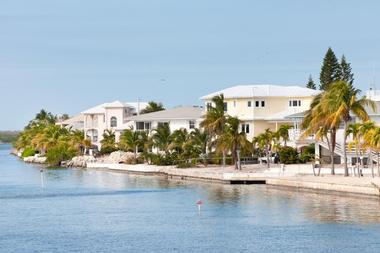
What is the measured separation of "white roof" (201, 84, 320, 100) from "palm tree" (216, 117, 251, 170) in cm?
1393

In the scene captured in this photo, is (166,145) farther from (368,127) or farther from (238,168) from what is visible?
(368,127)

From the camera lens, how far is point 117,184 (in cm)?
7231

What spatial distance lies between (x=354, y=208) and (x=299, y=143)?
2713 centimetres

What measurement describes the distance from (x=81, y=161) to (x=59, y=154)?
753 cm

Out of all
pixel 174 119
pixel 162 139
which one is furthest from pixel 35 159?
pixel 162 139

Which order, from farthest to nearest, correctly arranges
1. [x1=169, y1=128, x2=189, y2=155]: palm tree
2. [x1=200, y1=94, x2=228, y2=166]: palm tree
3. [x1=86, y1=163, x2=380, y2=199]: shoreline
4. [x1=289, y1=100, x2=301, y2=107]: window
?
[x1=289, y1=100, x2=301, y2=107]: window
[x1=169, y1=128, x2=189, y2=155]: palm tree
[x1=200, y1=94, x2=228, y2=166]: palm tree
[x1=86, y1=163, x2=380, y2=199]: shoreline

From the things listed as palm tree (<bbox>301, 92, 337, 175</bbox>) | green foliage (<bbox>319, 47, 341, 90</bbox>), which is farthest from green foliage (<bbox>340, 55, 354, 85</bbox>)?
palm tree (<bbox>301, 92, 337, 175</bbox>)

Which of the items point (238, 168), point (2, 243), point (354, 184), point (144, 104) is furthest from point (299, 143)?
point (144, 104)

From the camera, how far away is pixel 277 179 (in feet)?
206

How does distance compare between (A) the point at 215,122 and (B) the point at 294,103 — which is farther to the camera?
(B) the point at 294,103

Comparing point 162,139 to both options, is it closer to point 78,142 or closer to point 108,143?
point 108,143

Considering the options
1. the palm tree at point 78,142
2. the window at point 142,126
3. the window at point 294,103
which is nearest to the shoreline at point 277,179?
the window at point 142,126

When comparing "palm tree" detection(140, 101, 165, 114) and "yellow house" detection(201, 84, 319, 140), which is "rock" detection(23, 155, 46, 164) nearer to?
"palm tree" detection(140, 101, 165, 114)

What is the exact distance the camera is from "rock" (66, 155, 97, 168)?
10180 centimetres
